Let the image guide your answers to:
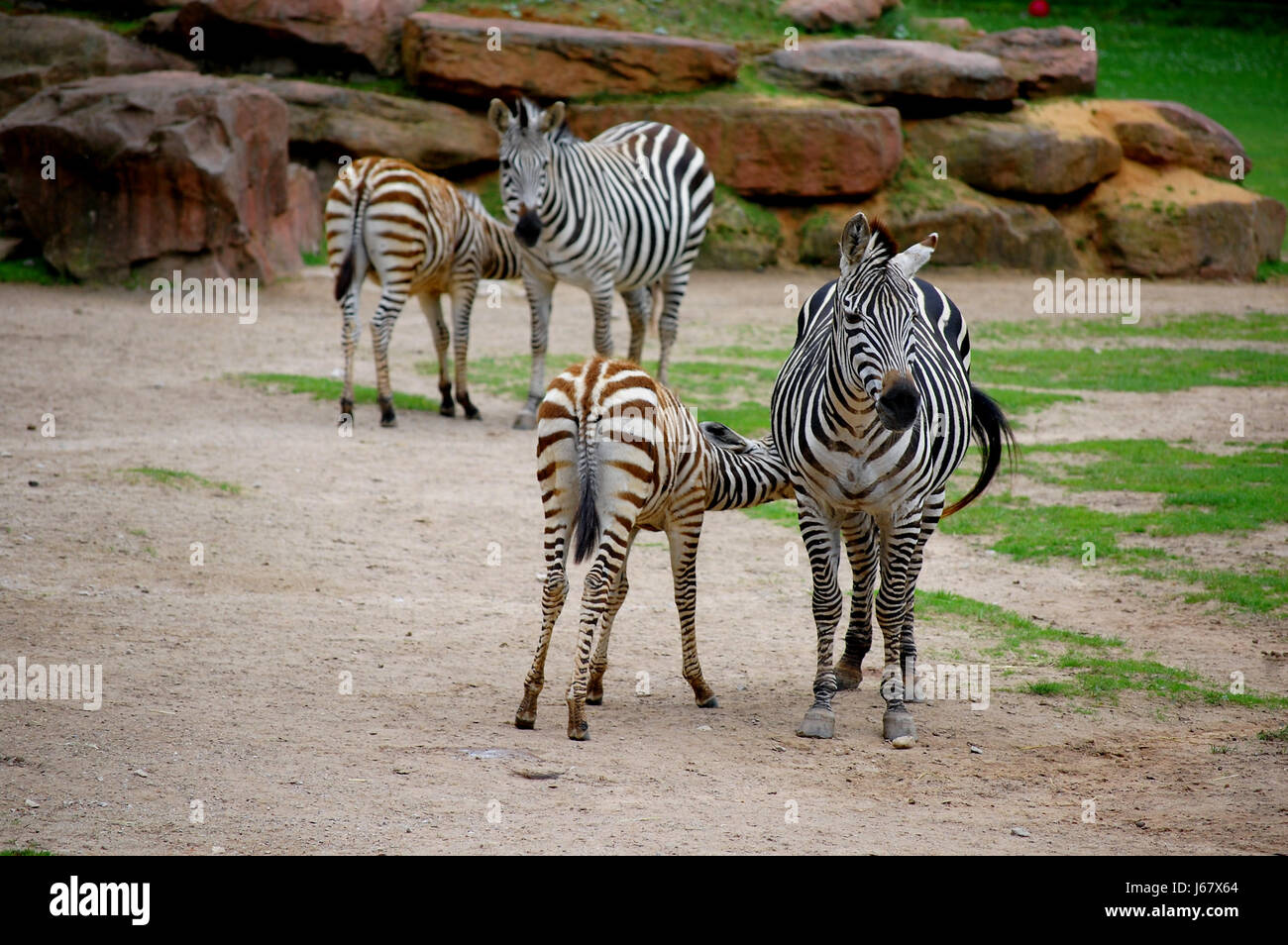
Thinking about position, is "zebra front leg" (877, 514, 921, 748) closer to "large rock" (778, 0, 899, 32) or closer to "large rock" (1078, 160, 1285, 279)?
"large rock" (1078, 160, 1285, 279)

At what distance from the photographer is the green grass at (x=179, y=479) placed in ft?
29.2

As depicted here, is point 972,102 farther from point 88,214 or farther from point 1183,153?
Result: point 88,214

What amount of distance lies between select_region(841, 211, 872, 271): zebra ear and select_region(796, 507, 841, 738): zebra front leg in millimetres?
1181

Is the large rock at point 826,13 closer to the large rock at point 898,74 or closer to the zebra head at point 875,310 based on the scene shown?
the large rock at point 898,74

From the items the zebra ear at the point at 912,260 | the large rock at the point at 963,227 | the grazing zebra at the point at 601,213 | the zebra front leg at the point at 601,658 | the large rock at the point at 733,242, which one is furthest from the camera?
the large rock at the point at 963,227

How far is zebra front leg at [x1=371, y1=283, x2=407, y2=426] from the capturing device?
11250mm

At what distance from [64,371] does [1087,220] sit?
604 inches

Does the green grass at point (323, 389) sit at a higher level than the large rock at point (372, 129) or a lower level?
lower

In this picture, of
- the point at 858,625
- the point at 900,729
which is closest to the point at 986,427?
the point at 858,625

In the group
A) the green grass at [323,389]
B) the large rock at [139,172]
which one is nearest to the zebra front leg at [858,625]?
the green grass at [323,389]

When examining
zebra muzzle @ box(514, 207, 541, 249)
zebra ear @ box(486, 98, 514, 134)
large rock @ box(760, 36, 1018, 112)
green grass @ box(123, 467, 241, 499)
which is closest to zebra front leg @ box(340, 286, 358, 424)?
zebra muzzle @ box(514, 207, 541, 249)

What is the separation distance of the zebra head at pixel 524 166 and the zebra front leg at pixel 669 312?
2137mm

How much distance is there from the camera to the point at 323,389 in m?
12.2

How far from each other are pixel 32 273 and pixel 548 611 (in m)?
12.4
